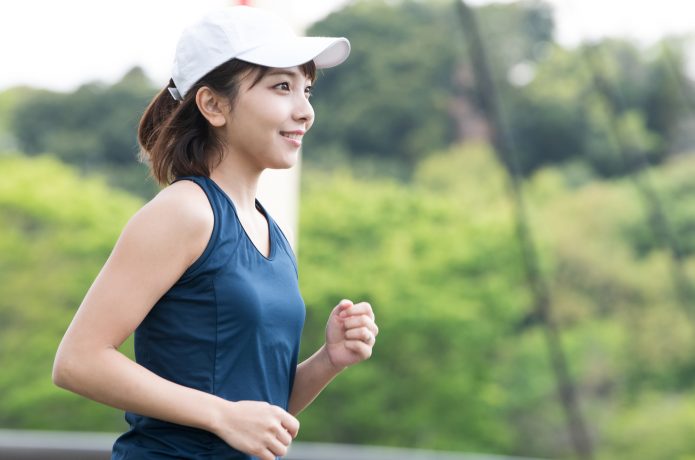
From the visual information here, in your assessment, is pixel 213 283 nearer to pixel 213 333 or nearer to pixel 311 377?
pixel 213 333

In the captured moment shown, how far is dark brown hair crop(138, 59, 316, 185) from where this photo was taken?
47.1 inches

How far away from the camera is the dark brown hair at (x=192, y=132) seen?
120 centimetres

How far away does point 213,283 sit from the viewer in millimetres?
1128

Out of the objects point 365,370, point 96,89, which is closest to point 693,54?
point 365,370

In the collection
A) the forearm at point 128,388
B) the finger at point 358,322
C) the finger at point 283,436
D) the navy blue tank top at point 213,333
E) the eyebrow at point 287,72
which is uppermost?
the eyebrow at point 287,72

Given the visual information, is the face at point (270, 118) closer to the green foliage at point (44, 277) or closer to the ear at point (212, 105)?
the ear at point (212, 105)

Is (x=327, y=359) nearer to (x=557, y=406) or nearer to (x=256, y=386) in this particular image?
(x=256, y=386)

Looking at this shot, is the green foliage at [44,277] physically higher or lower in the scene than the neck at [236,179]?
higher

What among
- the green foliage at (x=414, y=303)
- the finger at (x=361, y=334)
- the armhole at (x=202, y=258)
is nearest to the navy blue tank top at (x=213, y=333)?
the armhole at (x=202, y=258)

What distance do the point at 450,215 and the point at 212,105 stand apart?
854 centimetres

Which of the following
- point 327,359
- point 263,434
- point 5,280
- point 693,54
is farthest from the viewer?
point 693,54

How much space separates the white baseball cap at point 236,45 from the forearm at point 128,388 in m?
0.32

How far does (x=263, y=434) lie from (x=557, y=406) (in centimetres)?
855

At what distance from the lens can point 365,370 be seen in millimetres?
9141
